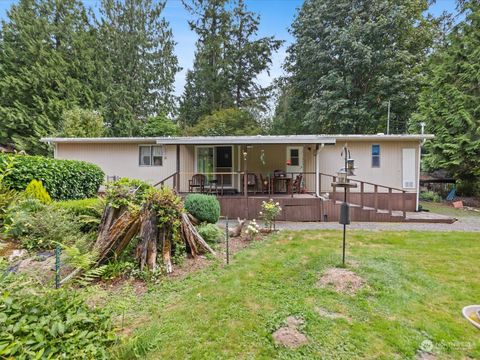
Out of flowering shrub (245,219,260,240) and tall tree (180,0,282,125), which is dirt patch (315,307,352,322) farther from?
tall tree (180,0,282,125)

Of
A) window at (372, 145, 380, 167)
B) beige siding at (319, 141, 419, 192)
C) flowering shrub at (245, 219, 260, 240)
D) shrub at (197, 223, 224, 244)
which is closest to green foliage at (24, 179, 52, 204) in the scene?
shrub at (197, 223, 224, 244)

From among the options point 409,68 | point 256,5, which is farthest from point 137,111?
point 409,68

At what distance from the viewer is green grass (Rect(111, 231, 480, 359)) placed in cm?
271

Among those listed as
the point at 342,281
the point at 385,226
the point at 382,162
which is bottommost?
the point at 342,281

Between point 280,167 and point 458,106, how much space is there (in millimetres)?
9877

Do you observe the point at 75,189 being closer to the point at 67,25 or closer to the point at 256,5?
the point at 67,25

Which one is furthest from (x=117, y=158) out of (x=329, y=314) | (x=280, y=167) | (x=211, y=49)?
(x=211, y=49)

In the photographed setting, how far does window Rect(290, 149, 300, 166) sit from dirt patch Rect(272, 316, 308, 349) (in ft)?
29.2

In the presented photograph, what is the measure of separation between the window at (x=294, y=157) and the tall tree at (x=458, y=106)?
7774 mm

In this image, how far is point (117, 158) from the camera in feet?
37.8

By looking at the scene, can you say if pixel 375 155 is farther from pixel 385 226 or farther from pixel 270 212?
pixel 270 212

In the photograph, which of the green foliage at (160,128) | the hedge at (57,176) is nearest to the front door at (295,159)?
the hedge at (57,176)

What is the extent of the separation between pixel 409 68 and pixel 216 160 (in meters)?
15.0

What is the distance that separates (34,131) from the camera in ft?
61.9
